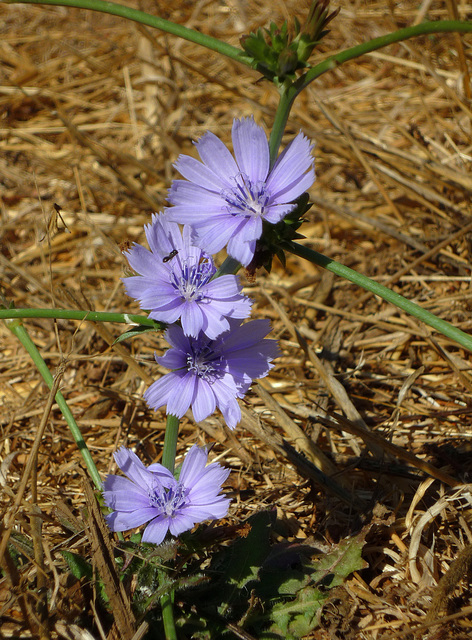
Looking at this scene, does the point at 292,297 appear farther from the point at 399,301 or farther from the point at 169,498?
the point at 399,301

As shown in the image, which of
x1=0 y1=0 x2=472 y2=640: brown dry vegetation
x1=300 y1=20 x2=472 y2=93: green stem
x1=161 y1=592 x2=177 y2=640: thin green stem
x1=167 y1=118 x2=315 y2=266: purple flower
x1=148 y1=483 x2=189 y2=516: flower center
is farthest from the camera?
x1=0 y1=0 x2=472 y2=640: brown dry vegetation

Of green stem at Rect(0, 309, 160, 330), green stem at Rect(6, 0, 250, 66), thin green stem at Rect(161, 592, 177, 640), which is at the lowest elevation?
thin green stem at Rect(161, 592, 177, 640)

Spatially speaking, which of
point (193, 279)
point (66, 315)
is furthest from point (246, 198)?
point (66, 315)

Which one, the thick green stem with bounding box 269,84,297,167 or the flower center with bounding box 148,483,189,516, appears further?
the flower center with bounding box 148,483,189,516

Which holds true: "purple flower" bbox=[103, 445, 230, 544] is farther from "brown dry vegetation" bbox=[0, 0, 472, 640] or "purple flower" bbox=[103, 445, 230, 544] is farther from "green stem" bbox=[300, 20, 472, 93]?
"green stem" bbox=[300, 20, 472, 93]

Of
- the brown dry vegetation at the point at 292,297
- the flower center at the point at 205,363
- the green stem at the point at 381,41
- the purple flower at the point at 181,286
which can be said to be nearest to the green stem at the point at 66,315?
the purple flower at the point at 181,286

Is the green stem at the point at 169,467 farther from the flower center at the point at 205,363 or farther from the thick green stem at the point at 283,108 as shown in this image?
the thick green stem at the point at 283,108

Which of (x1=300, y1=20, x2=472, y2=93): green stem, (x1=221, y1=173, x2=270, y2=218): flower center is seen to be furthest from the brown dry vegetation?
(x1=300, y1=20, x2=472, y2=93): green stem
